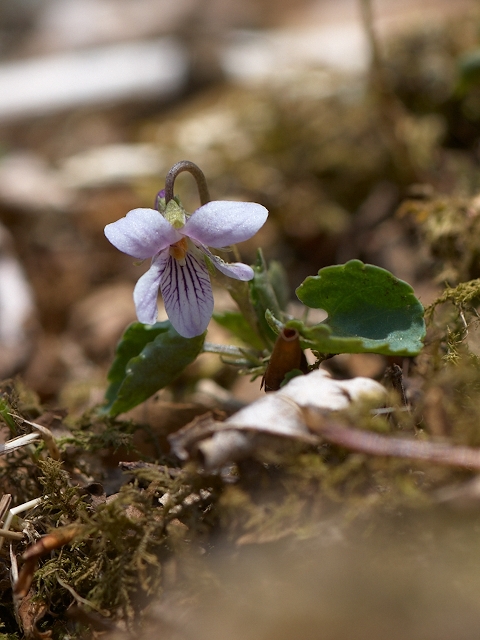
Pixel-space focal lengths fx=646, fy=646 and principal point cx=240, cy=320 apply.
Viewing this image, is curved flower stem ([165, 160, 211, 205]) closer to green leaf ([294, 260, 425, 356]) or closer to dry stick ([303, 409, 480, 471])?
green leaf ([294, 260, 425, 356])

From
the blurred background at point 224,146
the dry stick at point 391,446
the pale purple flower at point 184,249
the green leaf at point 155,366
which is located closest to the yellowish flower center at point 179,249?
the pale purple flower at point 184,249

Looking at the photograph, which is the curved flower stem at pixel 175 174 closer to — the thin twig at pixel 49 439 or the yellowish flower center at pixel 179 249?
the yellowish flower center at pixel 179 249

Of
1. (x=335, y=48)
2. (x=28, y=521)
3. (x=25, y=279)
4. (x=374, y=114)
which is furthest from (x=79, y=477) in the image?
(x=335, y=48)

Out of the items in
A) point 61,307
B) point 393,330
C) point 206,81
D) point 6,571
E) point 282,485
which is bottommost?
point 61,307

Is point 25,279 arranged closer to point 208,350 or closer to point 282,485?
point 208,350

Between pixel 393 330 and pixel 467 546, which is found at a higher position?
pixel 393 330

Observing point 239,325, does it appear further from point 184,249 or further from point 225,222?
point 225,222
